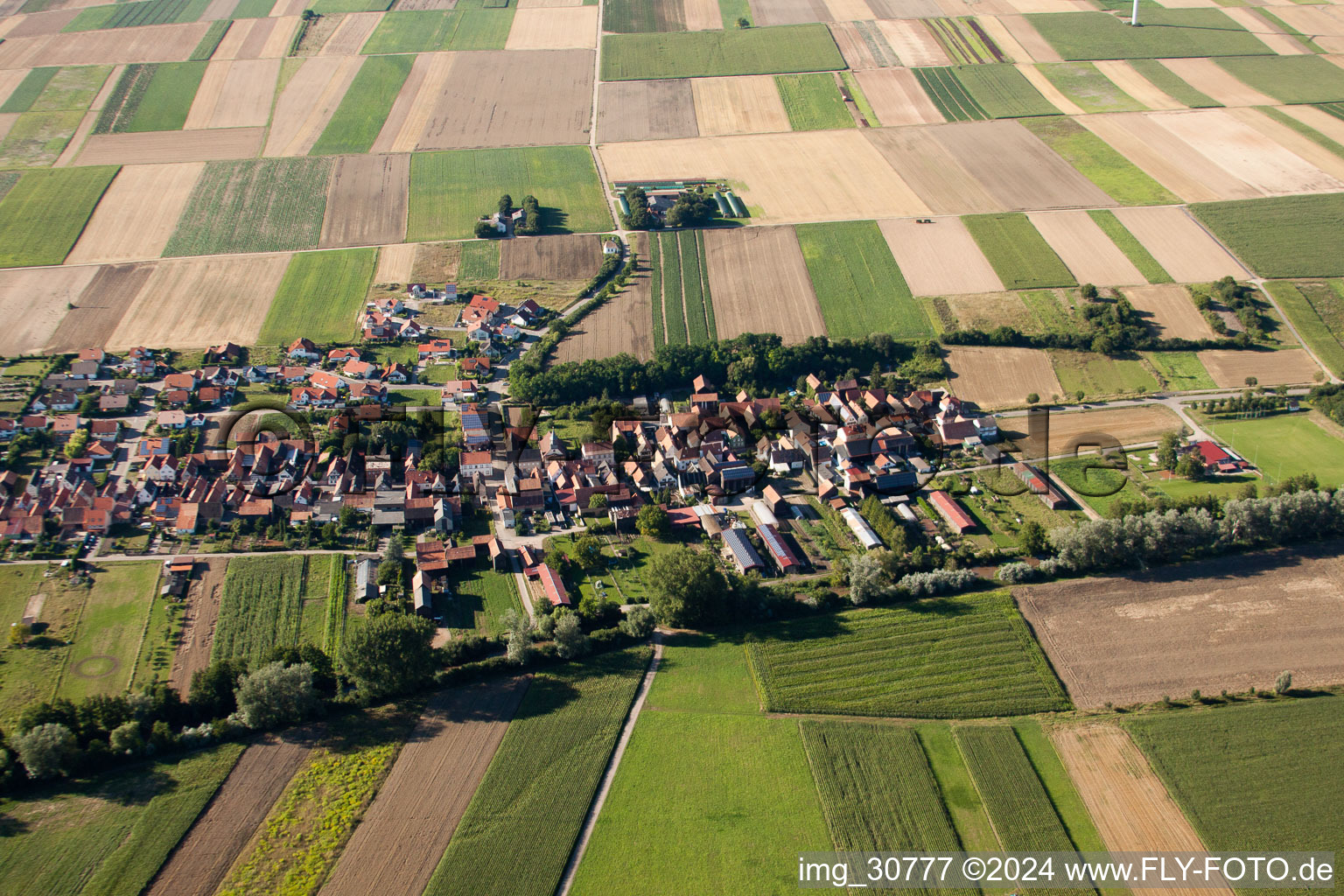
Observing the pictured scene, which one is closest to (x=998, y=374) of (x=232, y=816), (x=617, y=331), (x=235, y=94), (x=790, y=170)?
(x=617, y=331)

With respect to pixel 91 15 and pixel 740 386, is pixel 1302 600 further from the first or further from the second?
pixel 91 15

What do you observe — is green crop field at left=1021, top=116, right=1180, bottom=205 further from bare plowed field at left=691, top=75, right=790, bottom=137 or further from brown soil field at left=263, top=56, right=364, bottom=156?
brown soil field at left=263, top=56, right=364, bottom=156

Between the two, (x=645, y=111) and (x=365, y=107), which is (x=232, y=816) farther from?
(x=365, y=107)

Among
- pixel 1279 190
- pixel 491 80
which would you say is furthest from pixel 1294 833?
pixel 491 80

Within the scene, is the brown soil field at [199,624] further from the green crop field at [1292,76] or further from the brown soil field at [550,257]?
the green crop field at [1292,76]

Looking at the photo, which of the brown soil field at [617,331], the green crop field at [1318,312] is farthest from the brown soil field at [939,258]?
the brown soil field at [617,331]

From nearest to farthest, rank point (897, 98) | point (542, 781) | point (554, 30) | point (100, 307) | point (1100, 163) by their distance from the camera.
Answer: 1. point (542, 781)
2. point (100, 307)
3. point (1100, 163)
4. point (897, 98)
5. point (554, 30)

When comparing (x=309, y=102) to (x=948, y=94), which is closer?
(x=309, y=102)

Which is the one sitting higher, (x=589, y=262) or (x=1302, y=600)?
(x=589, y=262)
